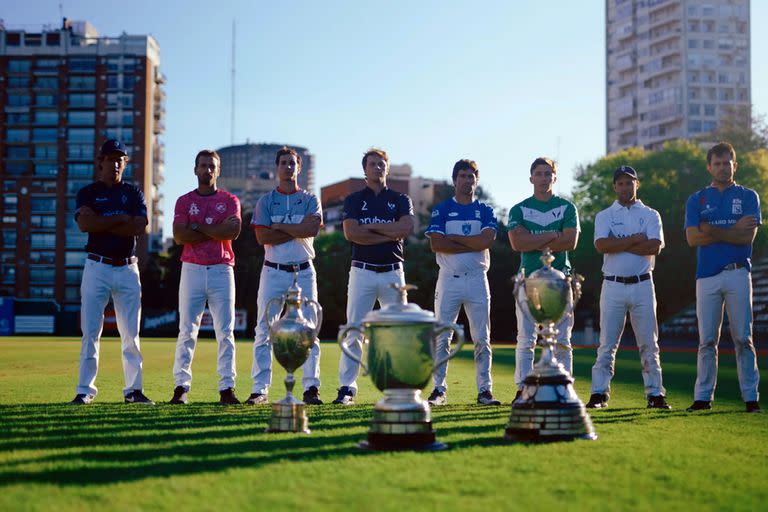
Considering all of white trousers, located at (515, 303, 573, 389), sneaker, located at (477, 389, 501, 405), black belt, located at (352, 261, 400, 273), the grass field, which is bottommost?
sneaker, located at (477, 389, 501, 405)

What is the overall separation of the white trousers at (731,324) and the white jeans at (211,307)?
4.72m

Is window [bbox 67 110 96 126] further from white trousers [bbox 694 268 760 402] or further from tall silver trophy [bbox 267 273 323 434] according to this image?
tall silver trophy [bbox 267 273 323 434]

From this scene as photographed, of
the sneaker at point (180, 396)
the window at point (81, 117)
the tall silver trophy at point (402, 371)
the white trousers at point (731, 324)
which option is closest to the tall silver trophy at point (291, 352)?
the tall silver trophy at point (402, 371)

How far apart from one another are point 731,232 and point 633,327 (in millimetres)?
1337

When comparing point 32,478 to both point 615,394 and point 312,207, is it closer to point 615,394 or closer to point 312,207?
point 312,207

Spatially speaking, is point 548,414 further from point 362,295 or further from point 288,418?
point 362,295

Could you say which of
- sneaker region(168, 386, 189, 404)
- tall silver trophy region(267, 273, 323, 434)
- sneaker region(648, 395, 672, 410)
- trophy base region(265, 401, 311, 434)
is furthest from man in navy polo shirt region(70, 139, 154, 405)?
sneaker region(648, 395, 672, 410)

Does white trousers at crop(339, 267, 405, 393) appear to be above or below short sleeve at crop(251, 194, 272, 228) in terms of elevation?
below

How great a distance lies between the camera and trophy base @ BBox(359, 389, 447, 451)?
5.68m

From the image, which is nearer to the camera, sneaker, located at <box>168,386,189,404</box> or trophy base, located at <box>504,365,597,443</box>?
trophy base, located at <box>504,365,597,443</box>

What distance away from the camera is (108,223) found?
355 inches

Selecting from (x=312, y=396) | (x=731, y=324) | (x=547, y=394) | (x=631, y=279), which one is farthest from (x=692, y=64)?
(x=547, y=394)

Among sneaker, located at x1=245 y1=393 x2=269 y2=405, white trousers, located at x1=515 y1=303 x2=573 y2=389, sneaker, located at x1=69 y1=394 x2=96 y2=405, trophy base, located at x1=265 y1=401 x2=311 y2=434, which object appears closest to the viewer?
trophy base, located at x1=265 y1=401 x2=311 y2=434

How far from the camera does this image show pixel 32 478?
4.64 metres
